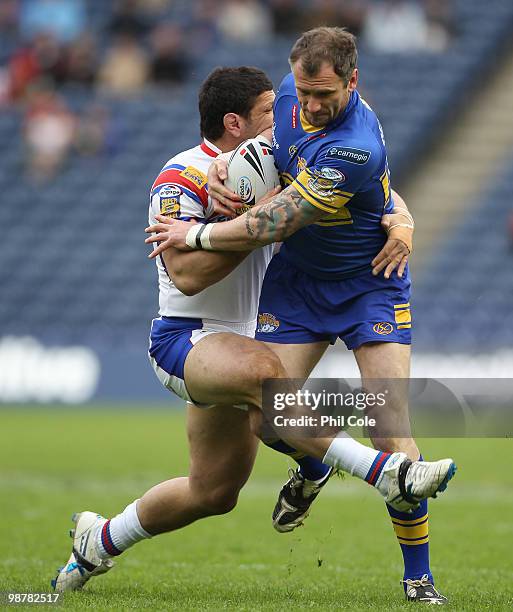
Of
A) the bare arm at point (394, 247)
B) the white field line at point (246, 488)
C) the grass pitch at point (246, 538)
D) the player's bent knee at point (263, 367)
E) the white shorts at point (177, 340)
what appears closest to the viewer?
the player's bent knee at point (263, 367)

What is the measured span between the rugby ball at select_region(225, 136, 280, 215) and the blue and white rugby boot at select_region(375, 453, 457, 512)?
1.49m

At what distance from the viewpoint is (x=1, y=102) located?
22.7 m

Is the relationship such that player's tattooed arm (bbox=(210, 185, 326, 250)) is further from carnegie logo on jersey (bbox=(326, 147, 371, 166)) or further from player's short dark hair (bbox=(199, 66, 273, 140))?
player's short dark hair (bbox=(199, 66, 273, 140))

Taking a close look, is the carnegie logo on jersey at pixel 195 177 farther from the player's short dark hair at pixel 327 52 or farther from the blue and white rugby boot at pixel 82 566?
the blue and white rugby boot at pixel 82 566

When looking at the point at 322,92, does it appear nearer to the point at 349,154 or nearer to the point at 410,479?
the point at 349,154

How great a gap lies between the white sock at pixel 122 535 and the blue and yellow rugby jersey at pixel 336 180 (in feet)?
5.19

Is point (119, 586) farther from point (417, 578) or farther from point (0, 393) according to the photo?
point (0, 393)

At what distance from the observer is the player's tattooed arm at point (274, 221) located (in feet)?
18.4

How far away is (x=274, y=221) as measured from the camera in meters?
5.62

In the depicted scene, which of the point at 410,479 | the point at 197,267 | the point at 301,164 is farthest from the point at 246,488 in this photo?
the point at 410,479

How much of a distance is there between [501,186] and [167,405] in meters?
6.75

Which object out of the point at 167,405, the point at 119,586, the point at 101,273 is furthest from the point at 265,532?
the point at 101,273

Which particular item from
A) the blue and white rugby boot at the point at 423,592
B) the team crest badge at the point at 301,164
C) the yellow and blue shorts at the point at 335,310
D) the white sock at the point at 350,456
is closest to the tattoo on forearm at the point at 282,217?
the team crest badge at the point at 301,164

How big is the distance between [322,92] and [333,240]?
775mm
